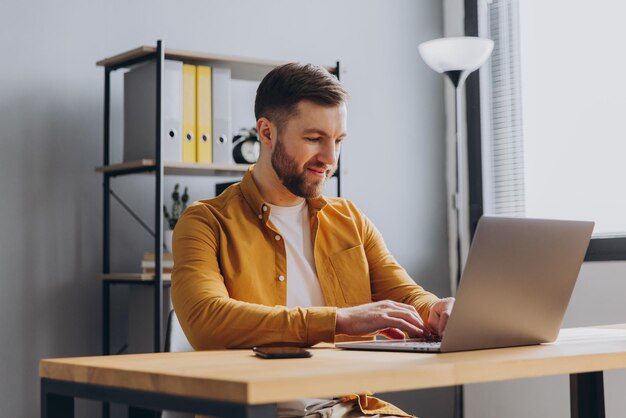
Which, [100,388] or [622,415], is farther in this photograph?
[622,415]

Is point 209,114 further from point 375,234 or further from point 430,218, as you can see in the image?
point 430,218

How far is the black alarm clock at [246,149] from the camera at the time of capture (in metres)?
3.09

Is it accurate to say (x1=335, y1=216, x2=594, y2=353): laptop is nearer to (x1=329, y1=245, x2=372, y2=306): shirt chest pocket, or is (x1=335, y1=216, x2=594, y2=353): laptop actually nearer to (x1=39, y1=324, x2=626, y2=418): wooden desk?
(x1=39, y1=324, x2=626, y2=418): wooden desk

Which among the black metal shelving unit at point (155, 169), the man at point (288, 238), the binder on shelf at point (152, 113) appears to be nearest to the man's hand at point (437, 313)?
the man at point (288, 238)

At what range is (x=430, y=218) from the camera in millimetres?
3832

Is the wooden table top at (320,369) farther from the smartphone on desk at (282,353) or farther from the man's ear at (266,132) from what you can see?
the man's ear at (266,132)

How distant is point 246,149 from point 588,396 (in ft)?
5.74

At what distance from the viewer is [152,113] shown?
2844 millimetres

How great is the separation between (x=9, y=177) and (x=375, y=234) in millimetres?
1399

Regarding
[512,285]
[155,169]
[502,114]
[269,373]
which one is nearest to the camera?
[269,373]

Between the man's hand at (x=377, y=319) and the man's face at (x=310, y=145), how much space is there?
1.46 ft

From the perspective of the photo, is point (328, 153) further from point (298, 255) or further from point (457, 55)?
point (457, 55)

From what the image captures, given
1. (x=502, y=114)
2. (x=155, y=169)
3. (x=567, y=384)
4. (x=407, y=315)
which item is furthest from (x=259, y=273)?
(x=502, y=114)

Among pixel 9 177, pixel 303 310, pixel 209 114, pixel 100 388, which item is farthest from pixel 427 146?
pixel 100 388
